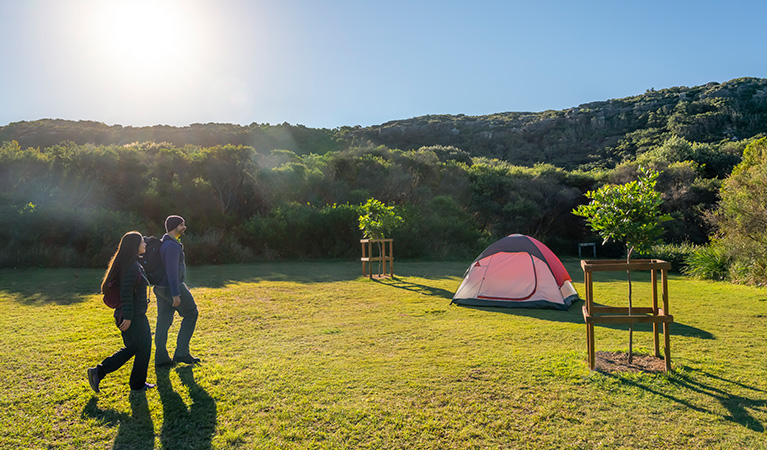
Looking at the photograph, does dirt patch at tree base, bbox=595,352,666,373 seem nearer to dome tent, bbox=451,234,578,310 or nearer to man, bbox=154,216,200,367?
dome tent, bbox=451,234,578,310

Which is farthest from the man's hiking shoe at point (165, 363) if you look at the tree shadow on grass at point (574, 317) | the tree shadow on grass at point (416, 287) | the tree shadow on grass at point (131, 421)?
the tree shadow on grass at point (416, 287)

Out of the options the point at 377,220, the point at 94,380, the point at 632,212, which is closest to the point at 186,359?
the point at 94,380

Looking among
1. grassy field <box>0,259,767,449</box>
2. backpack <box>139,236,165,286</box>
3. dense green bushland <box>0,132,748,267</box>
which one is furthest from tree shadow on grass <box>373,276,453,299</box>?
dense green bushland <box>0,132,748,267</box>

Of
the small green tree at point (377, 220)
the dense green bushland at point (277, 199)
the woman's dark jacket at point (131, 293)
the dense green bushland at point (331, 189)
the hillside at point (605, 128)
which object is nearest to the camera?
the woman's dark jacket at point (131, 293)

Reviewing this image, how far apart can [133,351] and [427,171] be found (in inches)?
1118

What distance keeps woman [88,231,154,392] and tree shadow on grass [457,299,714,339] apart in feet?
19.7

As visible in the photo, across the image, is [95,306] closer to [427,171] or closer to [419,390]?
[419,390]

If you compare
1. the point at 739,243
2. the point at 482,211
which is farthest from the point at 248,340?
the point at 482,211

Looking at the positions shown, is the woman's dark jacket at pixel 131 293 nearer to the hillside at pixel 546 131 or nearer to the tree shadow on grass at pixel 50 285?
the tree shadow on grass at pixel 50 285

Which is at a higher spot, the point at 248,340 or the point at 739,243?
the point at 739,243

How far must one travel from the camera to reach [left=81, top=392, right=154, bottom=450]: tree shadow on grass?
358cm

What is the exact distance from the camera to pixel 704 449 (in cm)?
340

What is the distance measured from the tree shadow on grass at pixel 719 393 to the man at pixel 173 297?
4659 mm

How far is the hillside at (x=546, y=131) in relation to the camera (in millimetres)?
41125
